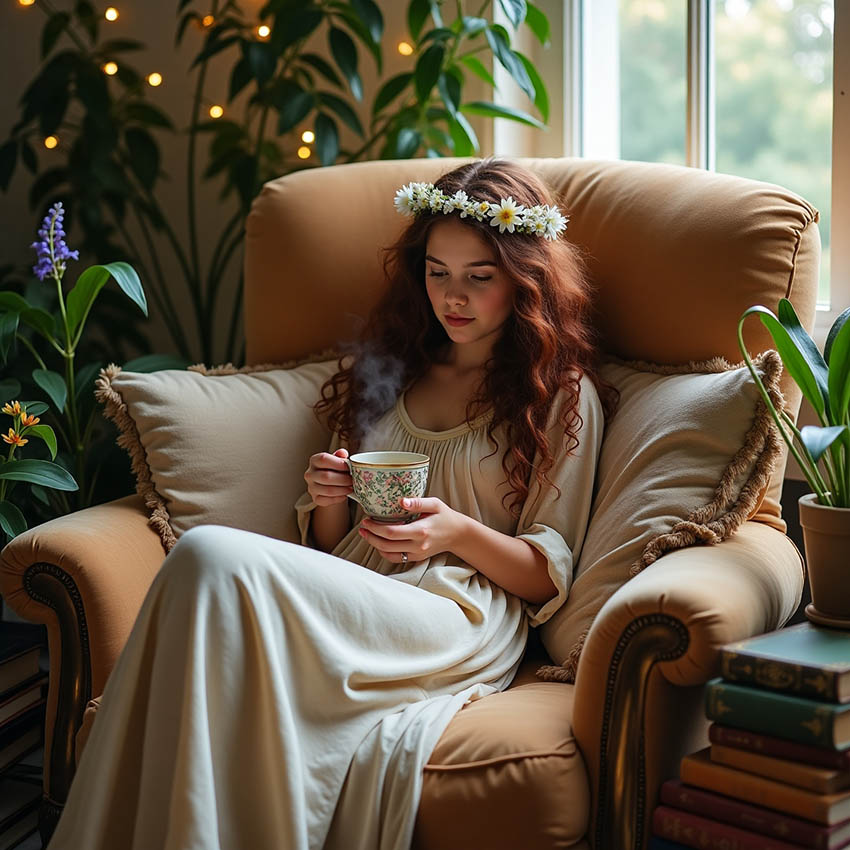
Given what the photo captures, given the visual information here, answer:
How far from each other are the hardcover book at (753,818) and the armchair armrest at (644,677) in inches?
1.3

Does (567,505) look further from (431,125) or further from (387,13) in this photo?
(387,13)

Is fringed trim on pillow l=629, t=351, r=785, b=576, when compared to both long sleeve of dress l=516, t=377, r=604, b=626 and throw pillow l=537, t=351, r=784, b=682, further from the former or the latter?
long sleeve of dress l=516, t=377, r=604, b=626

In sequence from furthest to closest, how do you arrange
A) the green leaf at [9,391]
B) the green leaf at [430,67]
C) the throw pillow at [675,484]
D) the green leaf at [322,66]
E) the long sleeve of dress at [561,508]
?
the green leaf at [322,66] < the green leaf at [430,67] < the green leaf at [9,391] < the long sleeve of dress at [561,508] < the throw pillow at [675,484]

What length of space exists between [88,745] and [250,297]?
40.1 inches

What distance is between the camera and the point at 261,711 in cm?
133

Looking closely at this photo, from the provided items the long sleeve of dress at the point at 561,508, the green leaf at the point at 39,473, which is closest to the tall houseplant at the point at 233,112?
the long sleeve of dress at the point at 561,508

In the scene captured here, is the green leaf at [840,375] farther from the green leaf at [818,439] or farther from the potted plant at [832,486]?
the green leaf at [818,439]

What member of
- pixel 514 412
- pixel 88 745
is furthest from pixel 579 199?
pixel 88 745

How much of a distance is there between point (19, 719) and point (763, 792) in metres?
1.33

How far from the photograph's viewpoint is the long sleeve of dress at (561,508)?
5.39 feet

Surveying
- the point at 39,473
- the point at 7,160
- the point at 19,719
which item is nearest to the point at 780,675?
the point at 39,473

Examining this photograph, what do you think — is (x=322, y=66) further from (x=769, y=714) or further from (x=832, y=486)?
(x=769, y=714)

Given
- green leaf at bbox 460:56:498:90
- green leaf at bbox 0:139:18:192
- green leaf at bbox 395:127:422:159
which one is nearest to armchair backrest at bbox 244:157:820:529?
green leaf at bbox 395:127:422:159

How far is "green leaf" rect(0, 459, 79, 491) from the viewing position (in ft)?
6.04
